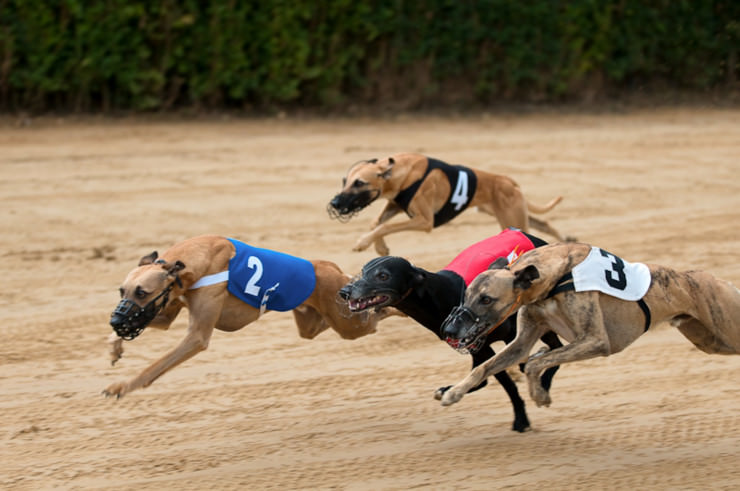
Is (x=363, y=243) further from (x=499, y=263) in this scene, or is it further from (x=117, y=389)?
(x=117, y=389)

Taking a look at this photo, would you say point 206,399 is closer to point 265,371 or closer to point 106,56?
point 265,371

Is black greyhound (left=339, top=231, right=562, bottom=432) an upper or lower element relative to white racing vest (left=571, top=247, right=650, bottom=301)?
lower

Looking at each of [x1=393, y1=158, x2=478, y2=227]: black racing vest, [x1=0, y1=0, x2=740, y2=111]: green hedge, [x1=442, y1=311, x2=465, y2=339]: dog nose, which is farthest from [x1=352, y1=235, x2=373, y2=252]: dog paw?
[x1=0, y1=0, x2=740, y2=111]: green hedge

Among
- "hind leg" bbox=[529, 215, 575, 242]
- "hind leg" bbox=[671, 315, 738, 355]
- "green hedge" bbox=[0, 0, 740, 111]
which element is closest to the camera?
"hind leg" bbox=[671, 315, 738, 355]

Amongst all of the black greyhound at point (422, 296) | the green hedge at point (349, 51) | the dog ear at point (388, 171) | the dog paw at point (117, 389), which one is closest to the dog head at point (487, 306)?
→ the black greyhound at point (422, 296)

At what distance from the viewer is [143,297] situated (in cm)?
427

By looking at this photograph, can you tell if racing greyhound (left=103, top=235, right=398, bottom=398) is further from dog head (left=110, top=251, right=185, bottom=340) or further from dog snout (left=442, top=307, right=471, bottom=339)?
dog snout (left=442, top=307, right=471, bottom=339)

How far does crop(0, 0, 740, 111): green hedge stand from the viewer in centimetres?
1177

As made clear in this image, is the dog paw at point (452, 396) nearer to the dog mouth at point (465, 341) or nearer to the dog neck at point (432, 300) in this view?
the dog mouth at point (465, 341)

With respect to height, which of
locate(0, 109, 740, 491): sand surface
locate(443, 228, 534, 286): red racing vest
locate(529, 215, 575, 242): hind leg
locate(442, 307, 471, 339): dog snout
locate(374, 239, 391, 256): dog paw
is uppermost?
locate(443, 228, 534, 286): red racing vest

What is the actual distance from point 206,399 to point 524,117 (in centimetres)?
946

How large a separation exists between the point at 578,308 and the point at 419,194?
277 centimetres

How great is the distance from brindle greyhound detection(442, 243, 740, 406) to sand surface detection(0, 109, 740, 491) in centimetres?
48

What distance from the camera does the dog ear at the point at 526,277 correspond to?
13.4 ft
